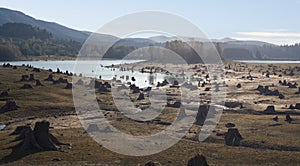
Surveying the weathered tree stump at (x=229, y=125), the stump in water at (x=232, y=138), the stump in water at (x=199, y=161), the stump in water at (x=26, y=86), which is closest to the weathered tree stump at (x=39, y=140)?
the stump in water at (x=199, y=161)

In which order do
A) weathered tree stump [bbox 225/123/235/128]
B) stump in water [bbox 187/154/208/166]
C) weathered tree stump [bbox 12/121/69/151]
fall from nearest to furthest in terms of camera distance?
1. stump in water [bbox 187/154/208/166]
2. weathered tree stump [bbox 12/121/69/151]
3. weathered tree stump [bbox 225/123/235/128]

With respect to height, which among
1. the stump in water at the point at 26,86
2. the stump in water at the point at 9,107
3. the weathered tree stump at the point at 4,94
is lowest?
the stump in water at the point at 9,107

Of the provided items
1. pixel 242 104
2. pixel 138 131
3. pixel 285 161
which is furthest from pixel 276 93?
pixel 285 161

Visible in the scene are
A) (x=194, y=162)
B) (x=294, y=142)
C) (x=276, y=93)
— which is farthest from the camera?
(x=276, y=93)

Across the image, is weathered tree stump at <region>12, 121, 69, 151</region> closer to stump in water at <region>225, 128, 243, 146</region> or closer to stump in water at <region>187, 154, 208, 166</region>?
stump in water at <region>187, 154, 208, 166</region>

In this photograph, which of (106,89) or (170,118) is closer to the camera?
(170,118)

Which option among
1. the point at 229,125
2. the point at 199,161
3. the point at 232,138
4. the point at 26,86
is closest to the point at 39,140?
the point at 199,161

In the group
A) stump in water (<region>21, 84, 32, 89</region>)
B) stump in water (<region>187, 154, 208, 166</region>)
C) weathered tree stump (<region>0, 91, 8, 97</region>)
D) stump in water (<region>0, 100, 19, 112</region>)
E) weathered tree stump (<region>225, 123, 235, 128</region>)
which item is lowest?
weathered tree stump (<region>225, 123, 235, 128</region>)

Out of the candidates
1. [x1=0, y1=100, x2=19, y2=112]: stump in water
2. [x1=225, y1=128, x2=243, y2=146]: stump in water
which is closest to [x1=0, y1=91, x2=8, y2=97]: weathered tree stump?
[x1=0, y1=100, x2=19, y2=112]: stump in water

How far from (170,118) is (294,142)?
836 inches

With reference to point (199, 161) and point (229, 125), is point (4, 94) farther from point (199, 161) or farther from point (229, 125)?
point (199, 161)

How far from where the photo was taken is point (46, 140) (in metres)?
40.2

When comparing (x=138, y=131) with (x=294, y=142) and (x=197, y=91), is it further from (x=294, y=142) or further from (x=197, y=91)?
(x=197, y=91)

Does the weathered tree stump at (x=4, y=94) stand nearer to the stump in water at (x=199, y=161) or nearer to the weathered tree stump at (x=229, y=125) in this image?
the weathered tree stump at (x=229, y=125)
